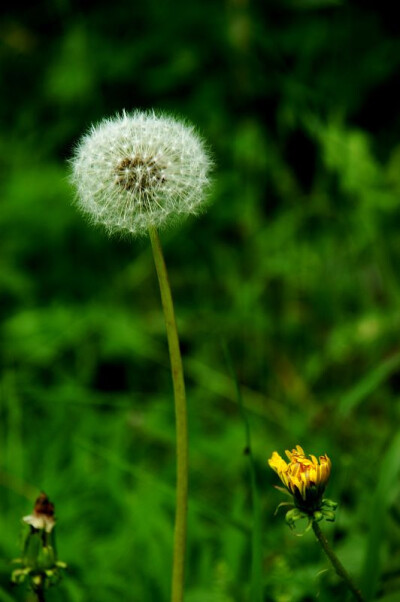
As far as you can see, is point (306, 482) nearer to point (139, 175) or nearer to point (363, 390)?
point (139, 175)

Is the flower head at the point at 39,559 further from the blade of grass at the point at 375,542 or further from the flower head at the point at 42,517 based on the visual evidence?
the blade of grass at the point at 375,542

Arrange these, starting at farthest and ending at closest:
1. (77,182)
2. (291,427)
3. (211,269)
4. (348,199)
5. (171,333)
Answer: (211,269) < (348,199) < (291,427) < (77,182) < (171,333)

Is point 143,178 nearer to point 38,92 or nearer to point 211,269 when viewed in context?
point 211,269

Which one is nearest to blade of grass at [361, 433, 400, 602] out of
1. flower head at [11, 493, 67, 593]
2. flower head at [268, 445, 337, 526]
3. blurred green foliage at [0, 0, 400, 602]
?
blurred green foliage at [0, 0, 400, 602]

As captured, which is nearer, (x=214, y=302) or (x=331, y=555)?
(x=331, y=555)

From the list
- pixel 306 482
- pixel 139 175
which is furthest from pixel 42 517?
pixel 139 175

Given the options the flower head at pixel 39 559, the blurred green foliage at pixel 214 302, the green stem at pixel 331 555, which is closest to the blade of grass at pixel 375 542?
the blurred green foliage at pixel 214 302

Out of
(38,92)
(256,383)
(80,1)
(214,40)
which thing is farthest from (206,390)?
(80,1)
